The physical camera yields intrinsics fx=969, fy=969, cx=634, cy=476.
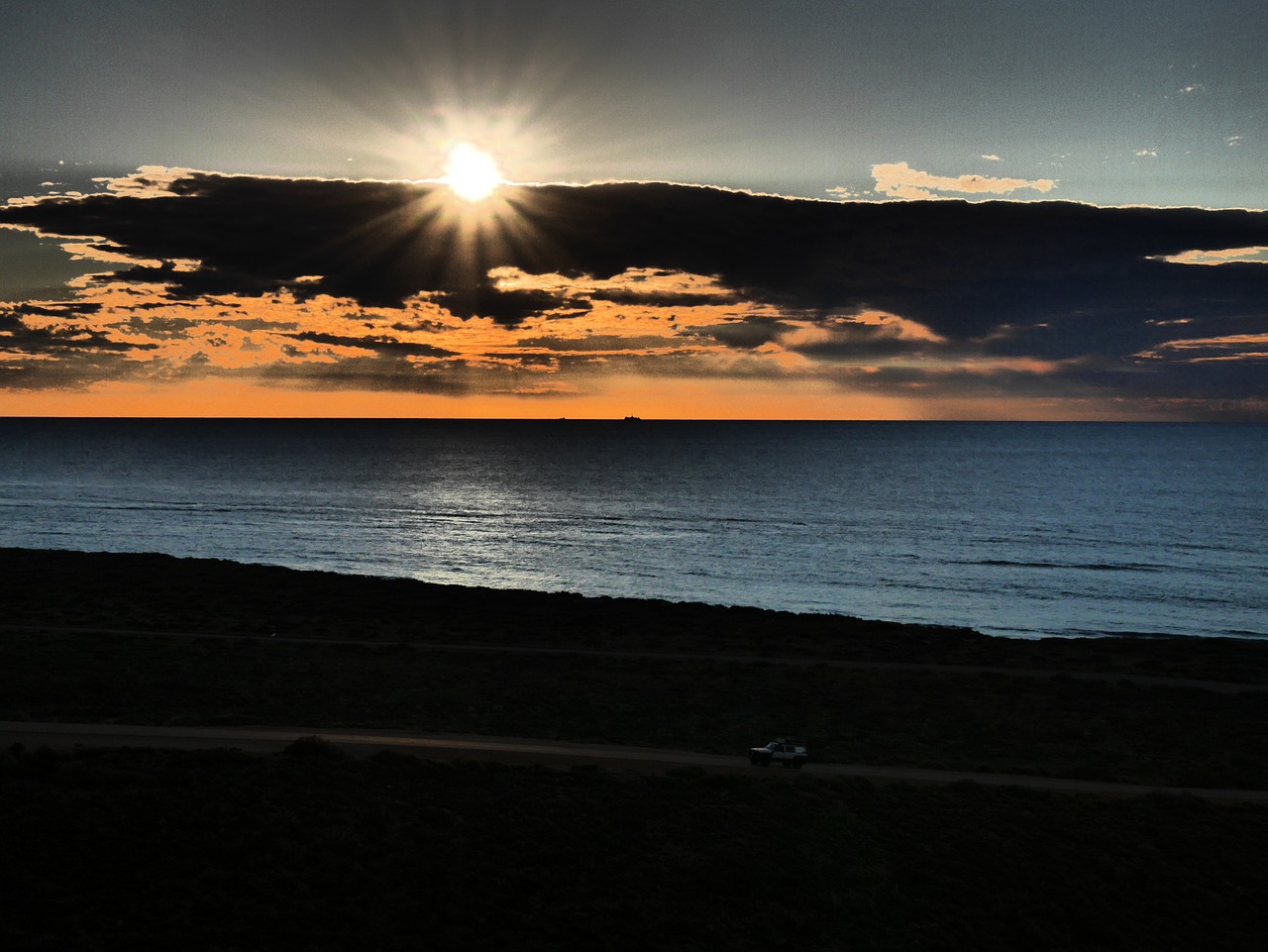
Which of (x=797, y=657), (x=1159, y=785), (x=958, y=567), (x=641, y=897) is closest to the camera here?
(x=641, y=897)

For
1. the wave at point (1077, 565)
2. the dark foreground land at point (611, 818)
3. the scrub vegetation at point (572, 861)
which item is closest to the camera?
the scrub vegetation at point (572, 861)

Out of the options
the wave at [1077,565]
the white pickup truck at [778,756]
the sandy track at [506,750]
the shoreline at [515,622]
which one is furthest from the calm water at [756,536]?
the white pickup truck at [778,756]

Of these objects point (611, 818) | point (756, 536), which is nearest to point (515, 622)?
point (611, 818)

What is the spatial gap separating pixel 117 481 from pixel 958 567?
127623 millimetres

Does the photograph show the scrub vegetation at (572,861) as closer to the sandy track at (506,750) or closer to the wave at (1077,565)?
the sandy track at (506,750)

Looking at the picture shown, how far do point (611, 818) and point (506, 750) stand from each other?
5088 mm

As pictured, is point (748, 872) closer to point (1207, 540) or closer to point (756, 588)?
point (756, 588)

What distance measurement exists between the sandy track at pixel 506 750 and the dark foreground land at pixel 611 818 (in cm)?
87

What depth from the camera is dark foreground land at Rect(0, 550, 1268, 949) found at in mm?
15547

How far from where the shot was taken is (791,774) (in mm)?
22766

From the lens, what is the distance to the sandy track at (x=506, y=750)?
22.2 m

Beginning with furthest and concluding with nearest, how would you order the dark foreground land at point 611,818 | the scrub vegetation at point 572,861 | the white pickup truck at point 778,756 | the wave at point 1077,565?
1. the wave at point 1077,565
2. the white pickup truck at point 778,756
3. the dark foreground land at point 611,818
4. the scrub vegetation at point 572,861

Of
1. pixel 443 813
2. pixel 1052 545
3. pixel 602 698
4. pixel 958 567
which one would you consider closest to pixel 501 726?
pixel 602 698

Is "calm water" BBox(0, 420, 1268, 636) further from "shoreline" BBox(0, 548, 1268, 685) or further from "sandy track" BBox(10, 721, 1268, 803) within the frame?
"sandy track" BBox(10, 721, 1268, 803)
